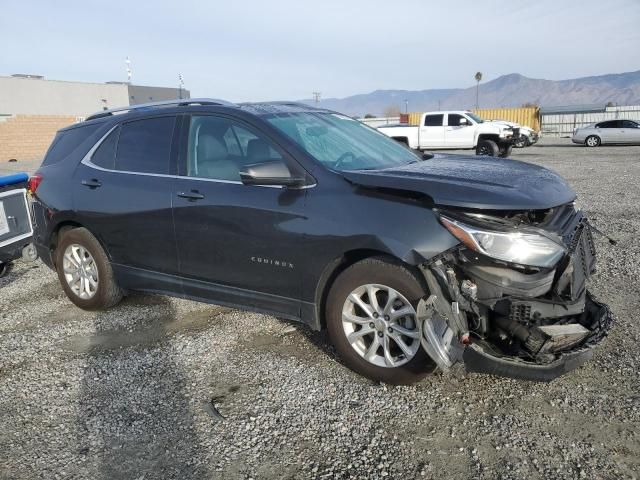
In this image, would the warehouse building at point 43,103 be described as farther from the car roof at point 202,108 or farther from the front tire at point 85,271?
the front tire at point 85,271

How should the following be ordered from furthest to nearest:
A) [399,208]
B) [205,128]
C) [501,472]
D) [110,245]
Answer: [110,245] < [205,128] < [399,208] < [501,472]

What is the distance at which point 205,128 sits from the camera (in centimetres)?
404

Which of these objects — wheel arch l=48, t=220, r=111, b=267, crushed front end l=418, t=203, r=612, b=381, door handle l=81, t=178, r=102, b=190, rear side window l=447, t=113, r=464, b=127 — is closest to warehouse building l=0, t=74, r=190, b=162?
rear side window l=447, t=113, r=464, b=127

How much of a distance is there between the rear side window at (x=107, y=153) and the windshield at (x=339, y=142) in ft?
5.27

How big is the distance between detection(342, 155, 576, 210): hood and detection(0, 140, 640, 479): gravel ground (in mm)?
1191

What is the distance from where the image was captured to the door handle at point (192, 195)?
12.8 ft

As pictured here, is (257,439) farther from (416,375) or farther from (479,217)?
(479,217)

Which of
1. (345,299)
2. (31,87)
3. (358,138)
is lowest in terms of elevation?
(345,299)

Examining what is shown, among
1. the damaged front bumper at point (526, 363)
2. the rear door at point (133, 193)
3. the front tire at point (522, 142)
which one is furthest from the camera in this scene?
the front tire at point (522, 142)

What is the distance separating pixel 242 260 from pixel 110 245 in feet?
4.98

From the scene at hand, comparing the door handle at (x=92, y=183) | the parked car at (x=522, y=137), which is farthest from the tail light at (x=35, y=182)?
the parked car at (x=522, y=137)

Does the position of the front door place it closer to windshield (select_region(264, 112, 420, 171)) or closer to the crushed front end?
windshield (select_region(264, 112, 420, 171))

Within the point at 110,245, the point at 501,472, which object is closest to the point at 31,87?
the point at 110,245

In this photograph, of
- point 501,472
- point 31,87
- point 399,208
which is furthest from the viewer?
point 31,87
